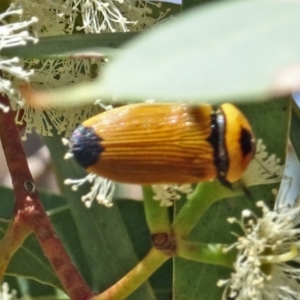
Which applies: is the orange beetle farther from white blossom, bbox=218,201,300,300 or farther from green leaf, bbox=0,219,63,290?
green leaf, bbox=0,219,63,290

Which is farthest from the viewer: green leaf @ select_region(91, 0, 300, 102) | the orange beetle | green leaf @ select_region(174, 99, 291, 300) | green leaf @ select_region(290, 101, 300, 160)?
green leaf @ select_region(290, 101, 300, 160)

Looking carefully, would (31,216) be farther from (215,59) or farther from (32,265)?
(215,59)

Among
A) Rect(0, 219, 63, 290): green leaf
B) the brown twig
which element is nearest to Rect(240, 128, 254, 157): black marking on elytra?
the brown twig

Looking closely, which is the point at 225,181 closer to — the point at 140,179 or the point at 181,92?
the point at 140,179

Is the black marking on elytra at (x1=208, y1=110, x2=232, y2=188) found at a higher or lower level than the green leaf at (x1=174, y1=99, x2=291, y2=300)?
higher

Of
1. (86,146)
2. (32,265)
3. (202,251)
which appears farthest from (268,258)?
(32,265)

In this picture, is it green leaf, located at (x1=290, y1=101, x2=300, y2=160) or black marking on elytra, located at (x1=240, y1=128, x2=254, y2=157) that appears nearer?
black marking on elytra, located at (x1=240, y1=128, x2=254, y2=157)

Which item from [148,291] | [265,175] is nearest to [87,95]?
[265,175]
